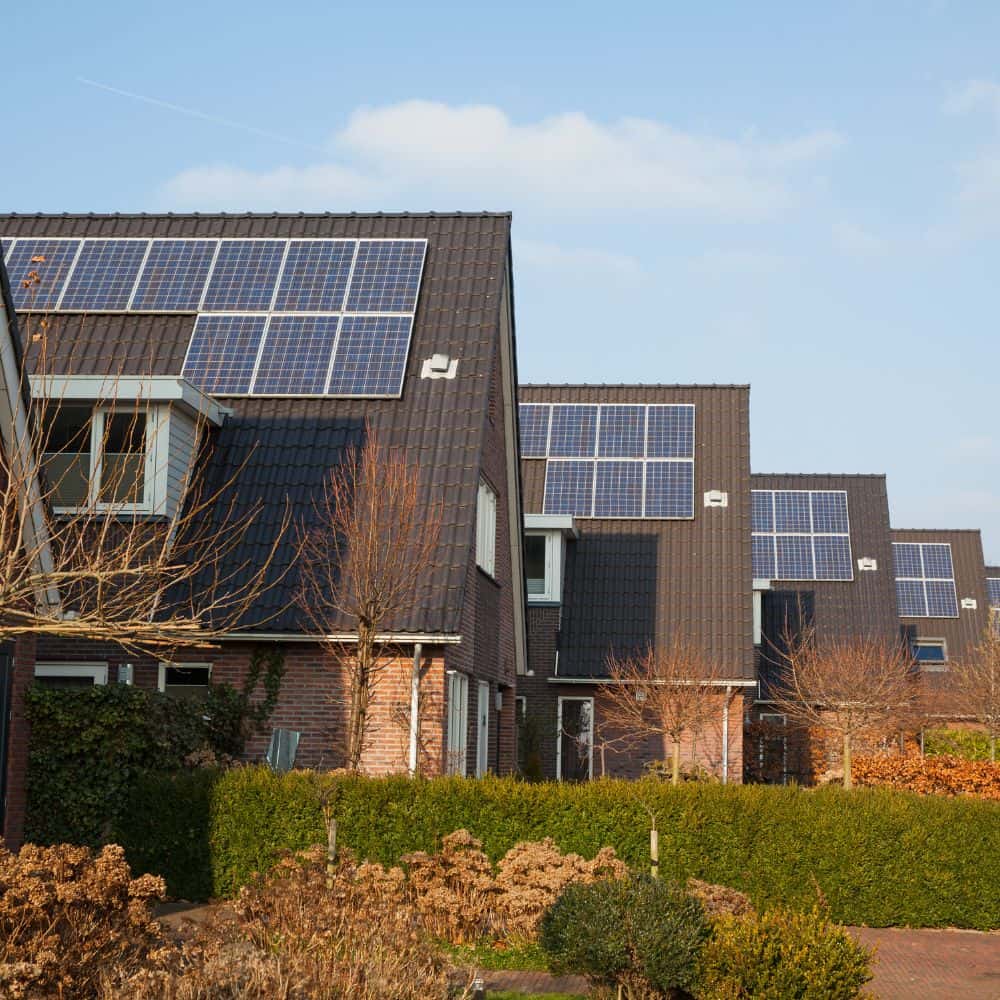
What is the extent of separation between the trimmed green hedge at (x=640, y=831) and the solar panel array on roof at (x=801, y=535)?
902 inches

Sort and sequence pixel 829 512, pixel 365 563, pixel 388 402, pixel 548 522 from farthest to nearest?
pixel 829 512, pixel 548 522, pixel 388 402, pixel 365 563

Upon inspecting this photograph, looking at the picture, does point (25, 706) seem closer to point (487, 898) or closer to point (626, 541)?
point (487, 898)

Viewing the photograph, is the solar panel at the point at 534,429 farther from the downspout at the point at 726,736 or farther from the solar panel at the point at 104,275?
the solar panel at the point at 104,275

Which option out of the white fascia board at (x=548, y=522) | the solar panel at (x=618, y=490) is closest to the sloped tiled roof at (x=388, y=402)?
the white fascia board at (x=548, y=522)

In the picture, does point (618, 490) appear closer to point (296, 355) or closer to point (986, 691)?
point (296, 355)

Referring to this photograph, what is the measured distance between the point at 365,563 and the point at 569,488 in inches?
587

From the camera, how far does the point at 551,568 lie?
1149 inches

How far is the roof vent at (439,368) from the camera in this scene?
2058 centimetres

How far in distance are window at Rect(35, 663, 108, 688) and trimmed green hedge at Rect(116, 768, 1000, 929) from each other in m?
3.22

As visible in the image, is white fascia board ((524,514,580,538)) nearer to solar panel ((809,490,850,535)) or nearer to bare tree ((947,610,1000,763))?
bare tree ((947,610,1000,763))

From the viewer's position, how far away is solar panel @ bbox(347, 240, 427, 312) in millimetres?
21672

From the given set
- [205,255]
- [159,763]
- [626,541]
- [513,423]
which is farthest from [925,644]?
[159,763]

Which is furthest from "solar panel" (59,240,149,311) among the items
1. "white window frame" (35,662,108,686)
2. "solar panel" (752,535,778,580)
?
"solar panel" (752,535,778,580)

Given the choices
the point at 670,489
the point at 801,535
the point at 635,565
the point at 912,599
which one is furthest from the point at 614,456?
the point at 912,599
